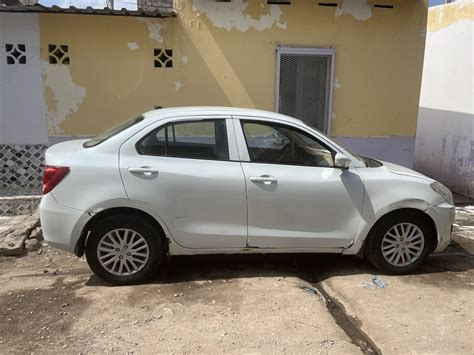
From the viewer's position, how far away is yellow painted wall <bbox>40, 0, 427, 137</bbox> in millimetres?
7137

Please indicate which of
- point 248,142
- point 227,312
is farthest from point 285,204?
point 227,312

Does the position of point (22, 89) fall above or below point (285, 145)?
above

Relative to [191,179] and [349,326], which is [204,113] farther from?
[349,326]

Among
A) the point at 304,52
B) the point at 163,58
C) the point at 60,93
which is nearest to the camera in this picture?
the point at 60,93

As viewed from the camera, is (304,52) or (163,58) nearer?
(163,58)

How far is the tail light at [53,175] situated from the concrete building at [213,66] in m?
3.36

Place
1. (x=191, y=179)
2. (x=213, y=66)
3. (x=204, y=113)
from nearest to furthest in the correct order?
(x=191, y=179), (x=204, y=113), (x=213, y=66)

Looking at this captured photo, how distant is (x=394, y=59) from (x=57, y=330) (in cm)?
674

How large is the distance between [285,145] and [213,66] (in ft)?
11.1

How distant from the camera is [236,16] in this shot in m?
7.38

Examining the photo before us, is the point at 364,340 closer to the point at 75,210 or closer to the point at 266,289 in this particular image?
the point at 266,289

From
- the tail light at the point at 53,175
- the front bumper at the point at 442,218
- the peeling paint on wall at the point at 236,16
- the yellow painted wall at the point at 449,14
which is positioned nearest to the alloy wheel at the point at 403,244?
the front bumper at the point at 442,218

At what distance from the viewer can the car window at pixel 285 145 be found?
4.44 metres

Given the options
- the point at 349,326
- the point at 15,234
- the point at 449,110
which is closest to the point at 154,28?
the point at 15,234
